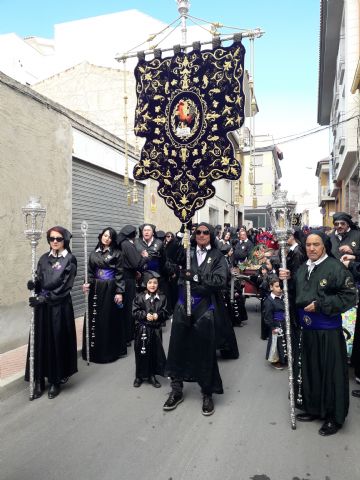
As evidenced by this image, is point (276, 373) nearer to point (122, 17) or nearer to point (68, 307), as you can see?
point (68, 307)

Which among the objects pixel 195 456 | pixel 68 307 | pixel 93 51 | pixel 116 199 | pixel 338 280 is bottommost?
pixel 195 456

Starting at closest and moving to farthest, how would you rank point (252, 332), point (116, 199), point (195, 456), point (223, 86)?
point (195, 456) → point (223, 86) → point (252, 332) → point (116, 199)

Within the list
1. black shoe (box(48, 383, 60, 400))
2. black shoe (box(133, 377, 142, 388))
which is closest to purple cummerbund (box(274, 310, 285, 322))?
black shoe (box(133, 377, 142, 388))

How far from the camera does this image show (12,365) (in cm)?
559

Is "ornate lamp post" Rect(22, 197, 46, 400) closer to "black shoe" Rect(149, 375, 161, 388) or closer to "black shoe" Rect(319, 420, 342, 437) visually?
"black shoe" Rect(149, 375, 161, 388)

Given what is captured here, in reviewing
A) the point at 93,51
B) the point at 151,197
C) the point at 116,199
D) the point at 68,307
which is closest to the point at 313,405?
the point at 68,307

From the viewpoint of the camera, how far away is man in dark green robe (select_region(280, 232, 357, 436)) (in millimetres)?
3752

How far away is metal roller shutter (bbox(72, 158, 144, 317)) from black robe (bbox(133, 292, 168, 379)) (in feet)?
13.0

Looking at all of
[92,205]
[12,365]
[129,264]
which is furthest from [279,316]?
[92,205]

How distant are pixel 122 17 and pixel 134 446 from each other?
17.9 meters

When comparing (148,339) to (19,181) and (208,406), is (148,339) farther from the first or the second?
(19,181)

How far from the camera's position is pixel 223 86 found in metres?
4.69

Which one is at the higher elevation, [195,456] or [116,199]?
[116,199]

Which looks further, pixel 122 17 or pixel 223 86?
pixel 122 17
